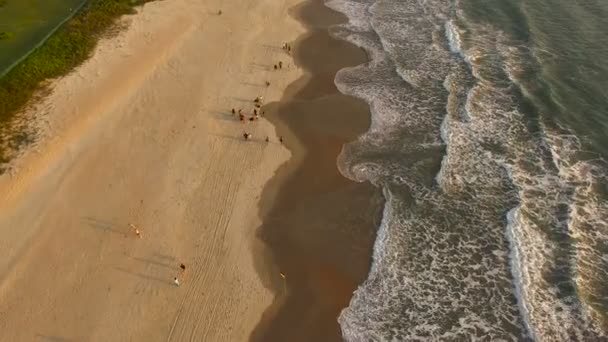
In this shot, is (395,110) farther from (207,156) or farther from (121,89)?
(121,89)

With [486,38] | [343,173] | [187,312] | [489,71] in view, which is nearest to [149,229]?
[187,312]

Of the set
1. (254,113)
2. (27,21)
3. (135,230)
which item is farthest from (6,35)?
(135,230)

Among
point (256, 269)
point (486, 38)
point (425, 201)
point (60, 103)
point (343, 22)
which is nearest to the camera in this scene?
point (256, 269)

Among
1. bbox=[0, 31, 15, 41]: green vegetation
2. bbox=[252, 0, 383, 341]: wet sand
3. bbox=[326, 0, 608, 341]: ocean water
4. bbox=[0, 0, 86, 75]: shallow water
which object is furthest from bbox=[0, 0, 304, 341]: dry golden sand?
bbox=[0, 31, 15, 41]: green vegetation

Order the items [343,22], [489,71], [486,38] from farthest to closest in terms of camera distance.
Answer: [343,22] → [486,38] → [489,71]

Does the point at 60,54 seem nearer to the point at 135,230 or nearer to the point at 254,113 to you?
the point at 254,113

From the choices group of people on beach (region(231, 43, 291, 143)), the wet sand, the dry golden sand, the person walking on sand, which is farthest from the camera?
group of people on beach (region(231, 43, 291, 143))

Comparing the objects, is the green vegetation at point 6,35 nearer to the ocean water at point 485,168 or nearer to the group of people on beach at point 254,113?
the group of people on beach at point 254,113

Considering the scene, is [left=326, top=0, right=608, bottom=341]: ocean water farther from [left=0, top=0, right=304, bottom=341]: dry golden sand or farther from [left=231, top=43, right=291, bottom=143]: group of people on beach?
[left=0, top=0, right=304, bottom=341]: dry golden sand
